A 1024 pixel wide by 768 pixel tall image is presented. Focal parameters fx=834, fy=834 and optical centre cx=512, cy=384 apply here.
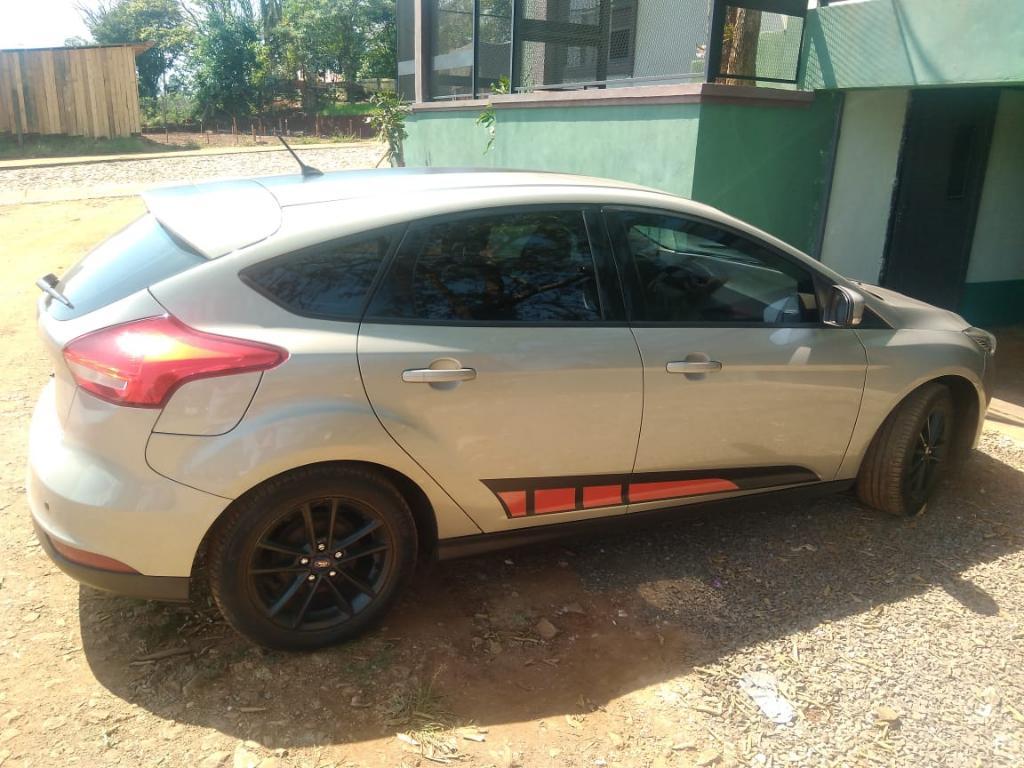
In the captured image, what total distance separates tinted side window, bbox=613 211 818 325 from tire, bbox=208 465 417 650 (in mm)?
1277

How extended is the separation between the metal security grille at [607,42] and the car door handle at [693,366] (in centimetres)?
415

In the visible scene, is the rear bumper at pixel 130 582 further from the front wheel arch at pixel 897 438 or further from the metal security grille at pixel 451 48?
the metal security grille at pixel 451 48

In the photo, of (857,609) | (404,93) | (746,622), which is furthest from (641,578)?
(404,93)

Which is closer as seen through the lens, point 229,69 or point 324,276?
point 324,276

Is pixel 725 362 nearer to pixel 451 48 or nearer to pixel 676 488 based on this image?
pixel 676 488

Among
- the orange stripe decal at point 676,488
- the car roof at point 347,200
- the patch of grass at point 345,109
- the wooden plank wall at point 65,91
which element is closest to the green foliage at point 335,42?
the patch of grass at point 345,109

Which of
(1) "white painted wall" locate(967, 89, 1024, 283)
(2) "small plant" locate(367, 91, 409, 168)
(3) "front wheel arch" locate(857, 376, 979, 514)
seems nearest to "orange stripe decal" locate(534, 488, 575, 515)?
(3) "front wheel arch" locate(857, 376, 979, 514)

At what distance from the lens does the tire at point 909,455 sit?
3965 mm

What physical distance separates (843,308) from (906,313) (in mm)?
601

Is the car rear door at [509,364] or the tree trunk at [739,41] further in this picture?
the tree trunk at [739,41]

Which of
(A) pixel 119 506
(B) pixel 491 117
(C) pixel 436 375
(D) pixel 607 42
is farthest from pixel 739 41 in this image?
(A) pixel 119 506

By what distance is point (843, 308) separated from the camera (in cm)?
357

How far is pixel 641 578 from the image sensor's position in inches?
141

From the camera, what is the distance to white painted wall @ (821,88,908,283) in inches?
271
